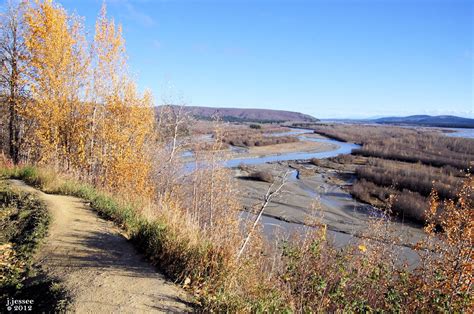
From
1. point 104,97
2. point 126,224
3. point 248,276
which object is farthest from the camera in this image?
point 104,97

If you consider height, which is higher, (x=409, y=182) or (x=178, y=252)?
(x=178, y=252)

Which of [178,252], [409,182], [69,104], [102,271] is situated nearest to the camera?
[102,271]

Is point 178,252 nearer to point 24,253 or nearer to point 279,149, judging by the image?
point 24,253

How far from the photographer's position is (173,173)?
2164cm

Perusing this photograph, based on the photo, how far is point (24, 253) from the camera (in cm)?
582

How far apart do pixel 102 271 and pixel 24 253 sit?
5.44ft

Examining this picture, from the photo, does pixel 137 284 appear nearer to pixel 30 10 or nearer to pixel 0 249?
pixel 0 249

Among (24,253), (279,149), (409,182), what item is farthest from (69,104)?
(279,149)

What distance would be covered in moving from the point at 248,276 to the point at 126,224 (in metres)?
3.54

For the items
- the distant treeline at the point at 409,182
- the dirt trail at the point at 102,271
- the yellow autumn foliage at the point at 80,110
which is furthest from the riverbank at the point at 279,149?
the dirt trail at the point at 102,271

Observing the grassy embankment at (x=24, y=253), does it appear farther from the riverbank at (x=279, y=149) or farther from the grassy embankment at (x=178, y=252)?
the riverbank at (x=279, y=149)

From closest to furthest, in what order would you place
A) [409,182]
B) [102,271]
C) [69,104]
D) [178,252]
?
[102,271] → [178,252] → [69,104] → [409,182]


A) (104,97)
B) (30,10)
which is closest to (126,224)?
(104,97)

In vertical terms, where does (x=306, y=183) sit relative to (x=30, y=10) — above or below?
below
